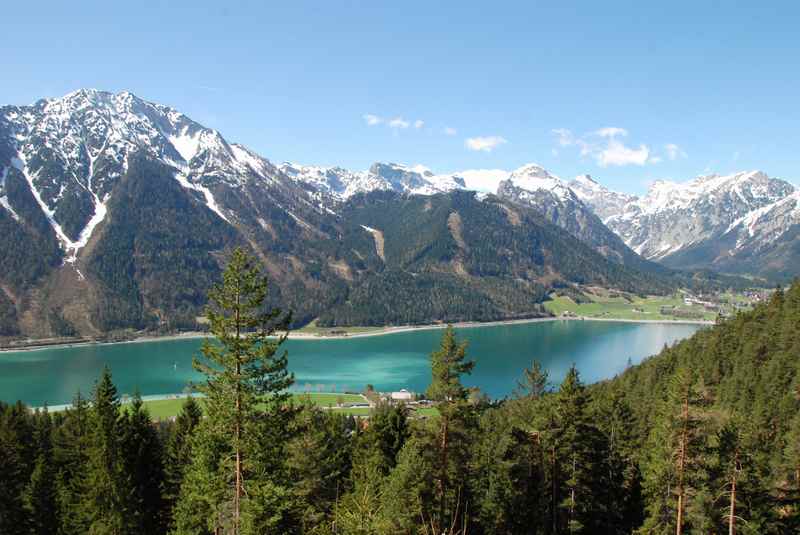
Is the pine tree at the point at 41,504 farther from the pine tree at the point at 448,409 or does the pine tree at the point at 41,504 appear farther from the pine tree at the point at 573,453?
the pine tree at the point at 573,453

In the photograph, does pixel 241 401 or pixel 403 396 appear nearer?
pixel 241 401

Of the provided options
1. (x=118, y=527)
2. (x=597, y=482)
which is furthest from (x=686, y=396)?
(x=118, y=527)

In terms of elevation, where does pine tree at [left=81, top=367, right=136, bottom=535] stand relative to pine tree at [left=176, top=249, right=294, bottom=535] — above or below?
below

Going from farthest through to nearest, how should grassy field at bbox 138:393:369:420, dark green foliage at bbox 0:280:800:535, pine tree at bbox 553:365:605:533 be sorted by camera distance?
1. grassy field at bbox 138:393:369:420
2. pine tree at bbox 553:365:605:533
3. dark green foliage at bbox 0:280:800:535

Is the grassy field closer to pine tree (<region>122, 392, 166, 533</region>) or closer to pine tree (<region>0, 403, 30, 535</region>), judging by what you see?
pine tree (<region>0, 403, 30, 535</region>)

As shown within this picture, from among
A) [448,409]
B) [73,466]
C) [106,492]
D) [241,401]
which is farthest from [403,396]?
[241,401]

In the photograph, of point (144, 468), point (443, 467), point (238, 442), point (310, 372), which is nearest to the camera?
point (238, 442)

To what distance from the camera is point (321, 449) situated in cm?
3344

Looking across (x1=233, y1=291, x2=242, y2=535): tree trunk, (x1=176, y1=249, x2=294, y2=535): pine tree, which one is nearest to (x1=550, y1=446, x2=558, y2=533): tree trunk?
(x1=176, y1=249, x2=294, y2=535): pine tree

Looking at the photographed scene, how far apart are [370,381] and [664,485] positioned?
134570 mm

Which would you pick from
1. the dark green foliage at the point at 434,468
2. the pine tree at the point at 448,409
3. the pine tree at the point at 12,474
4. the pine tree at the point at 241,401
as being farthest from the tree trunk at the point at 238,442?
the pine tree at the point at 12,474

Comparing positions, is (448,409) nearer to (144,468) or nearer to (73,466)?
(144,468)

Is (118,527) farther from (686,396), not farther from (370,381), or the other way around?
(370,381)

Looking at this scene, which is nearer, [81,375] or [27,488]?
[27,488]
